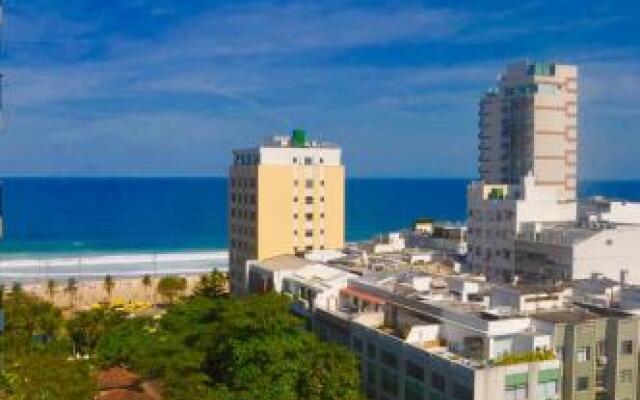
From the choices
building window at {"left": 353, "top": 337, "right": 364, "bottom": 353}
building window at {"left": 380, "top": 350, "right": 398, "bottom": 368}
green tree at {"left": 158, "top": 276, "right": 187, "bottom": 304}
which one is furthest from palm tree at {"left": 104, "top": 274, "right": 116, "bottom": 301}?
building window at {"left": 380, "top": 350, "right": 398, "bottom": 368}

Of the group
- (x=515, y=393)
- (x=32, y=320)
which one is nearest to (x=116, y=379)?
(x=32, y=320)

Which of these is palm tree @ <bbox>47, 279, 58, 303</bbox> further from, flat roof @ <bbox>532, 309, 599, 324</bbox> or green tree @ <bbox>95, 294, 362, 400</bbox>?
flat roof @ <bbox>532, 309, 599, 324</bbox>

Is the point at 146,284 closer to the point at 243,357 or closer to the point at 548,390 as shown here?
the point at 243,357

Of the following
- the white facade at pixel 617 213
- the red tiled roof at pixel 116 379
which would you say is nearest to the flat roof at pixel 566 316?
the red tiled roof at pixel 116 379

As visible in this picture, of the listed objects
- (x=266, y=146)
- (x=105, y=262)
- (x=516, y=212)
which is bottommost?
(x=105, y=262)

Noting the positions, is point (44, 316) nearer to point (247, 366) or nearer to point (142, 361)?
point (142, 361)

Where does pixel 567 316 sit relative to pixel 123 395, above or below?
above

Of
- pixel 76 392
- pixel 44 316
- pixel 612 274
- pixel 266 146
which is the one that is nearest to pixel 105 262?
pixel 266 146
